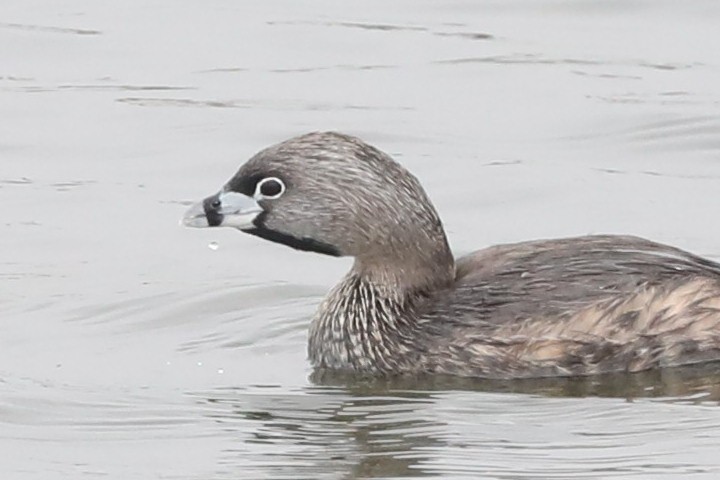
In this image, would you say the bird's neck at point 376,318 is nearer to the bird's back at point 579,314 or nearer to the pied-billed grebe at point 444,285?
the pied-billed grebe at point 444,285

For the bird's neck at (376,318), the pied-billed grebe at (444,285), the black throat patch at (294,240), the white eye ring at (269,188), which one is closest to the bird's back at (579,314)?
the pied-billed grebe at (444,285)

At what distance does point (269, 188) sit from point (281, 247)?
2231mm

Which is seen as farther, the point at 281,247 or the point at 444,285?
the point at 281,247

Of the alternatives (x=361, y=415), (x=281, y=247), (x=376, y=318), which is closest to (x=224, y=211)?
(x=376, y=318)

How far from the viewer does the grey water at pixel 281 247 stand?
1088 cm

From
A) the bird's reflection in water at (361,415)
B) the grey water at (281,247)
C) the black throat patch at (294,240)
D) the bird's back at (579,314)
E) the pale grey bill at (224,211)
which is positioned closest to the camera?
the bird's reflection in water at (361,415)

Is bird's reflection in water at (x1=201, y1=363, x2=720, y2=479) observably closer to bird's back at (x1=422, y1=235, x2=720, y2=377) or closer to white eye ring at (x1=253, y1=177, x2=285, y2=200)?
bird's back at (x1=422, y1=235, x2=720, y2=377)

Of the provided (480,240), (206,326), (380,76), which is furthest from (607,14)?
(206,326)

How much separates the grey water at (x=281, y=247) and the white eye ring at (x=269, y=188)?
834 millimetres

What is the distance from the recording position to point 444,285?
40.8 ft

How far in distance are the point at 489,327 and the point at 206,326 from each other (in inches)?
70.3

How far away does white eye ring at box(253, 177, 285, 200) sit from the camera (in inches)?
483

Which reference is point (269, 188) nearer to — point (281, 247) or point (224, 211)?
point (224, 211)

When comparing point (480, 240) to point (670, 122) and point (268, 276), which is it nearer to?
point (268, 276)
